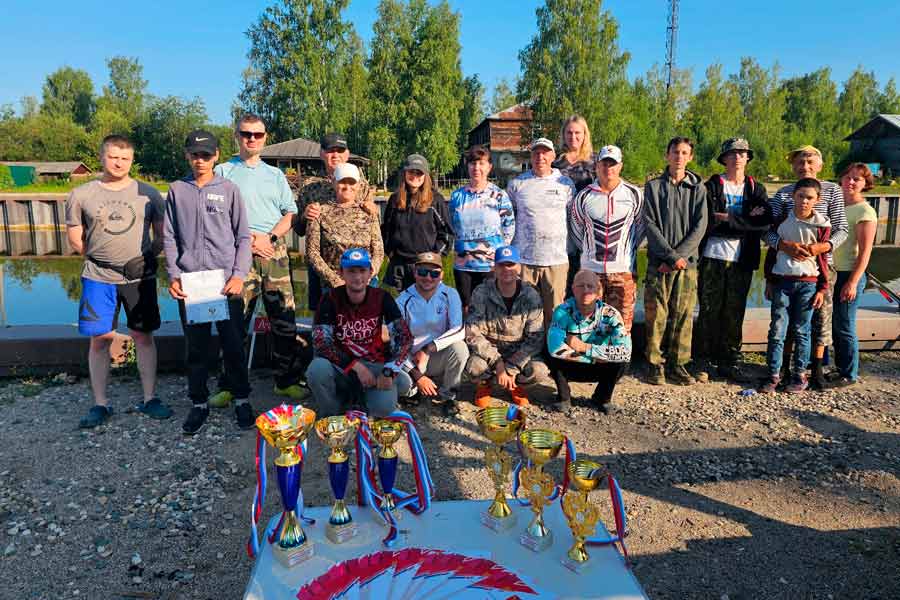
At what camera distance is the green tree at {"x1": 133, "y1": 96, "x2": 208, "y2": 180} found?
1989 inches

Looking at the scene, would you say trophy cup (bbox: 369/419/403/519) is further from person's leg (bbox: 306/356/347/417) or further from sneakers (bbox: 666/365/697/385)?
sneakers (bbox: 666/365/697/385)

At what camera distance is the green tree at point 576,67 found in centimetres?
3484

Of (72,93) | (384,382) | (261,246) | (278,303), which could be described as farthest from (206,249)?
(72,93)

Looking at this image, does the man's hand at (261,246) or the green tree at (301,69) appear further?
the green tree at (301,69)

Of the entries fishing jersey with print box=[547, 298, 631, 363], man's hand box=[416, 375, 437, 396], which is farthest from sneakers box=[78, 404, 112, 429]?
fishing jersey with print box=[547, 298, 631, 363]

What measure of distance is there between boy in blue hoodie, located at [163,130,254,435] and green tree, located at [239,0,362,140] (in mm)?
33512

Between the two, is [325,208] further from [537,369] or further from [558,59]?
[558,59]

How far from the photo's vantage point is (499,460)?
8.58ft

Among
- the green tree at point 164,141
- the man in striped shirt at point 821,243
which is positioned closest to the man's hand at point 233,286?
the man in striped shirt at point 821,243

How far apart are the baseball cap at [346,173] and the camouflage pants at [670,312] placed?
2642 mm

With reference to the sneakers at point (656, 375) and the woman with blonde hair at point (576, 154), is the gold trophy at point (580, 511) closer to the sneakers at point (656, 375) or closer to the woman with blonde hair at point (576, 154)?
the sneakers at point (656, 375)

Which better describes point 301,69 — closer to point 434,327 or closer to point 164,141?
point 164,141

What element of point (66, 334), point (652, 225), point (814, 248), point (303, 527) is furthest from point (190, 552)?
point (814, 248)

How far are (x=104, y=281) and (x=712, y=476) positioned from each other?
4392mm
